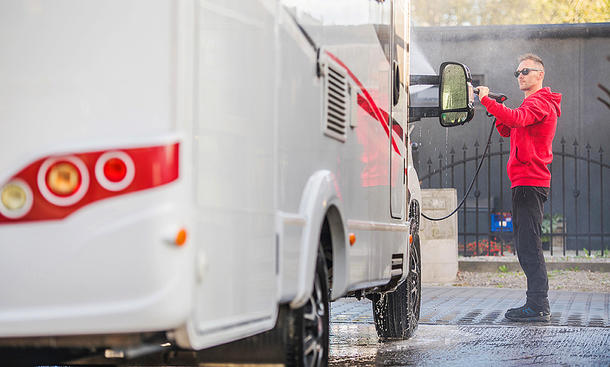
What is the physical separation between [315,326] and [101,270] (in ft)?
6.31

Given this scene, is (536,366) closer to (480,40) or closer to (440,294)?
(440,294)

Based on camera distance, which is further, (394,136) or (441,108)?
(441,108)

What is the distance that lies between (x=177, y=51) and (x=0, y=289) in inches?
35.4

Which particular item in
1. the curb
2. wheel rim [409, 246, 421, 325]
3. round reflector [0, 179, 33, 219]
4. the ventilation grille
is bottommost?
the curb

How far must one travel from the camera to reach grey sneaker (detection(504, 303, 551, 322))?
9.21 metres

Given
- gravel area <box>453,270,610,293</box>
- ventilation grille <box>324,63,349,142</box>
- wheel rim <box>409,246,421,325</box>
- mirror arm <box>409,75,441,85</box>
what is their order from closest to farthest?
ventilation grille <box>324,63,349,142</box>, wheel rim <box>409,246,421,325</box>, mirror arm <box>409,75,441,85</box>, gravel area <box>453,270,610,293</box>

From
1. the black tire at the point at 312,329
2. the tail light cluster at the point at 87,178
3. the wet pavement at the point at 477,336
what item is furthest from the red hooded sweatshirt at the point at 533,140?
the tail light cluster at the point at 87,178

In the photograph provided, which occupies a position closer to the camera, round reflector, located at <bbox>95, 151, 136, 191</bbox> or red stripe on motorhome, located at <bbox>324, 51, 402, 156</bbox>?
round reflector, located at <bbox>95, 151, 136, 191</bbox>

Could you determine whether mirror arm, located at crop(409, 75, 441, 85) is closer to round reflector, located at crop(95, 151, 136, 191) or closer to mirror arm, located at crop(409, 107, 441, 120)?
mirror arm, located at crop(409, 107, 441, 120)

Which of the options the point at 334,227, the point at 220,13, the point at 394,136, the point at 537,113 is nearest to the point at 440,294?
the point at 537,113

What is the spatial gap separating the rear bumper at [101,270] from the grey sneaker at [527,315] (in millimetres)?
6470

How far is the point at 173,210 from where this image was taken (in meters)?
3.17

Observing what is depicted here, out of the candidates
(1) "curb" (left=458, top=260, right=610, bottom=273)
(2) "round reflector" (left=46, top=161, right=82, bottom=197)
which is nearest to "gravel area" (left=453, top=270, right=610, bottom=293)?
(1) "curb" (left=458, top=260, right=610, bottom=273)

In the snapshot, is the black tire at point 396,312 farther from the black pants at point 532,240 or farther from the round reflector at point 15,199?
the round reflector at point 15,199
